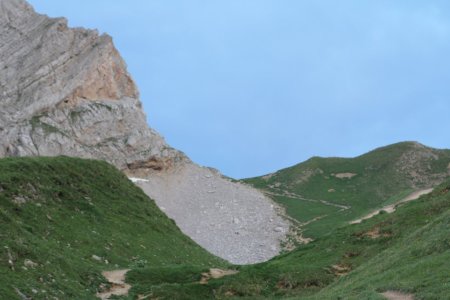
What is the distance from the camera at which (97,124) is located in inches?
4168

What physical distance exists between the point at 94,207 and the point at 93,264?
470 inches

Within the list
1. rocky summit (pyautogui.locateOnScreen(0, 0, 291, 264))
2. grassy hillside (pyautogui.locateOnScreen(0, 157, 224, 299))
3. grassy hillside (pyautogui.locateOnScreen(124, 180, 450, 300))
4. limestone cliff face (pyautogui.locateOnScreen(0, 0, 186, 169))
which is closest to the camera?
grassy hillside (pyautogui.locateOnScreen(124, 180, 450, 300))

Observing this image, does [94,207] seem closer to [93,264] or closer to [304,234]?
[93,264]

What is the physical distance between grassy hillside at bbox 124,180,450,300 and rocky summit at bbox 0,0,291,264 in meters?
44.0

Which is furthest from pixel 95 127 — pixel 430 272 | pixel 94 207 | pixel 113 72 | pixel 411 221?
pixel 430 272

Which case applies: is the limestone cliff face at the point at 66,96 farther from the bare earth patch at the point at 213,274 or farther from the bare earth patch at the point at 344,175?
the bare earth patch at the point at 213,274

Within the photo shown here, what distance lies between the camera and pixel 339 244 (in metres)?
39.7

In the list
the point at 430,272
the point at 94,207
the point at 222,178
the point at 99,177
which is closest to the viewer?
the point at 430,272

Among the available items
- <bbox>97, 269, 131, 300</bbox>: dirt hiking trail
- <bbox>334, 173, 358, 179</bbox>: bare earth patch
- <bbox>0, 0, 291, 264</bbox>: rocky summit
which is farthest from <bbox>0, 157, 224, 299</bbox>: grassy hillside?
<bbox>334, 173, 358, 179</bbox>: bare earth patch

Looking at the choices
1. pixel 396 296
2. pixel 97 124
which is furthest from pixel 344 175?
pixel 396 296

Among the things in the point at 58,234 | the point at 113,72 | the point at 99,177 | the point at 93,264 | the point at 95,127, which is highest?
the point at 113,72

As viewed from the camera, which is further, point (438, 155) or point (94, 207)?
point (438, 155)

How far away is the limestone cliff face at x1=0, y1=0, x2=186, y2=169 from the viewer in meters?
97.2

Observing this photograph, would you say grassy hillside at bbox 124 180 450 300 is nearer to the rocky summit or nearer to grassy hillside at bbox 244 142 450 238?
the rocky summit
